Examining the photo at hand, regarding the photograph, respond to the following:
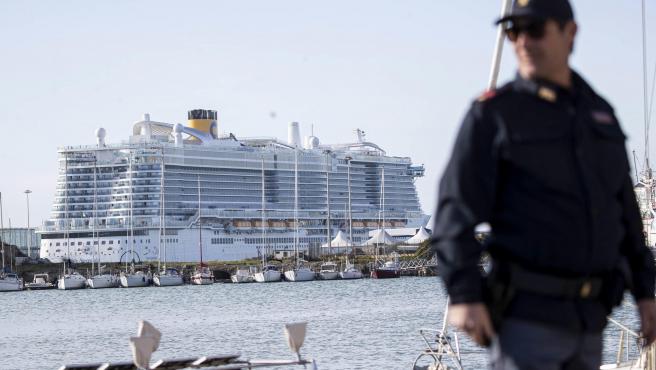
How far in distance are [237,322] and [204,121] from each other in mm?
68670

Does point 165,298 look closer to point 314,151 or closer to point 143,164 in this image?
point 143,164

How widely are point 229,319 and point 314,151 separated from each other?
65612 mm

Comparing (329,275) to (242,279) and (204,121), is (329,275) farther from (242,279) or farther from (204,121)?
(204,121)

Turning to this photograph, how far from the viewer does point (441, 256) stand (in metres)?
3.52

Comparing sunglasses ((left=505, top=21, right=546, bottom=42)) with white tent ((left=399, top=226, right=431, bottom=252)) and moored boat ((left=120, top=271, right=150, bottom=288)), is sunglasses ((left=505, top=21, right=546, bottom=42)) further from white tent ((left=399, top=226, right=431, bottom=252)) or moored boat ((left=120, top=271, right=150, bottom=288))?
white tent ((left=399, top=226, right=431, bottom=252))

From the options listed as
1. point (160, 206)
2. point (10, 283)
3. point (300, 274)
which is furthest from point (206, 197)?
point (10, 283)

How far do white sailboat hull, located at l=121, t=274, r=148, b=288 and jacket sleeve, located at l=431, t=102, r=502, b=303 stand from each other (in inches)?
3163

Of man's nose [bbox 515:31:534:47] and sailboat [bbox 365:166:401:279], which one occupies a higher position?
man's nose [bbox 515:31:534:47]

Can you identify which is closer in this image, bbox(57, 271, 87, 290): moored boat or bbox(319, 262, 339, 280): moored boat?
bbox(57, 271, 87, 290): moored boat

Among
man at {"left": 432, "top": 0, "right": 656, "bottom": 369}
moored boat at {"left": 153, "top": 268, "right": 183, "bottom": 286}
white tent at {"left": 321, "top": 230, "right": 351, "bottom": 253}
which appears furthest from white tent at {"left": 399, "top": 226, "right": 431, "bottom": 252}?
man at {"left": 432, "top": 0, "right": 656, "bottom": 369}

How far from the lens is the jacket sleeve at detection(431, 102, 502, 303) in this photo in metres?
3.47

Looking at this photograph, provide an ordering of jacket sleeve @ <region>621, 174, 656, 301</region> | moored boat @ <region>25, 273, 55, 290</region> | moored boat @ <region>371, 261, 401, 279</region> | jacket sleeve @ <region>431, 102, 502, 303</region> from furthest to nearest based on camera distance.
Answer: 1. moored boat @ <region>25, 273, 55, 290</region>
2. moored boat @ <region>371, 261, 401, 279</region>
3. jacket sleeve @ <region>621, 174, 656, 301</region>
4. jacket sleeve @ <region>431, 102, 502, 303</region>

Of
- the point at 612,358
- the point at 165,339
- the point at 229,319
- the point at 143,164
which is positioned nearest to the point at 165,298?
the point at 229,319

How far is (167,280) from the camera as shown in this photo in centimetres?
8225
